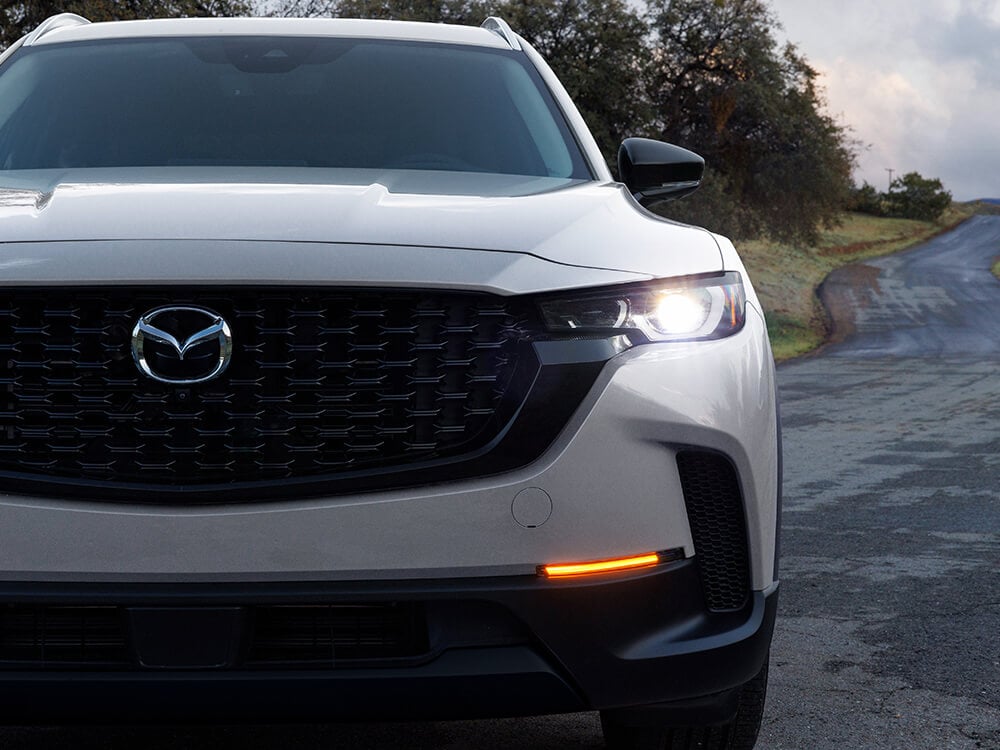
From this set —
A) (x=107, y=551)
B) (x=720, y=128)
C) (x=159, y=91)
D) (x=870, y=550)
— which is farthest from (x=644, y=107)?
(x=107, y=551)

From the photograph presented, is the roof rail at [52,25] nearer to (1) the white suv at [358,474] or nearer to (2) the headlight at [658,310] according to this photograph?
(1) the white suv at [358,474]

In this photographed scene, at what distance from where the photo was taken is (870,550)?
6.19 m

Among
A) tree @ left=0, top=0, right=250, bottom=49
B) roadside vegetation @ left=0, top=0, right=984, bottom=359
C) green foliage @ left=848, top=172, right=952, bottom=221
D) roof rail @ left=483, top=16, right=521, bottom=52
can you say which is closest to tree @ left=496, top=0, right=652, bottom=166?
roadside vegetation @ left=0, top=0, right=984, bottom=359

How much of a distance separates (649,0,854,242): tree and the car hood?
96.1ft

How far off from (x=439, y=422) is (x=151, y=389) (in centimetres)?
49

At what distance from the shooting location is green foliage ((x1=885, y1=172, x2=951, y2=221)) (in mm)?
92250

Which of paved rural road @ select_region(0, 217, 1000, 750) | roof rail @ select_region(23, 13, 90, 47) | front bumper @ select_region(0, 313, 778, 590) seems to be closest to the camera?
front bumper @ select_region(0, 313, 778, 590)

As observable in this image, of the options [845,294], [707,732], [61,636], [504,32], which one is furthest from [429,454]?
[845,294]

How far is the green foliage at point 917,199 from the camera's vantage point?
92.2 metres

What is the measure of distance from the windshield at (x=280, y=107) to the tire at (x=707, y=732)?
148 cm

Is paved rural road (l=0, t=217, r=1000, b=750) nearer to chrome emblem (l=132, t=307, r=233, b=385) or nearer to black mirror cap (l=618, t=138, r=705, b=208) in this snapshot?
chrome emblem (l=132, t=307, r=233, b=385)

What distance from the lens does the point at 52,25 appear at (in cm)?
466

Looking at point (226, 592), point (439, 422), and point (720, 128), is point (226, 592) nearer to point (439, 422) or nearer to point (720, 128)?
point (439, 422)

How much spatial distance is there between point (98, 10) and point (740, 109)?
54.5 ft
